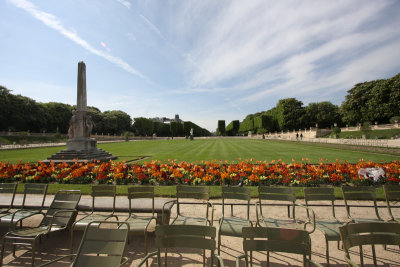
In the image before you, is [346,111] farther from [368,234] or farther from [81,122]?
[368,234]

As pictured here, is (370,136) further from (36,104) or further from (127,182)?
(36,104)

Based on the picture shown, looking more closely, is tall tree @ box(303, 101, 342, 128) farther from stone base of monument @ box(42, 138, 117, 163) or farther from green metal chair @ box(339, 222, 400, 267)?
green metal chair @ box(339, 222, 400, 267)

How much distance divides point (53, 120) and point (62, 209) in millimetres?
67985

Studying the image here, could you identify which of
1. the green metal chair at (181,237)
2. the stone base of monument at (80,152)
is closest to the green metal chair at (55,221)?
the green metal chair at (181,237)

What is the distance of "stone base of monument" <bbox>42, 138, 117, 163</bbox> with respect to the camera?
13.7m

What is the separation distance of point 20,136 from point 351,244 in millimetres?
55125

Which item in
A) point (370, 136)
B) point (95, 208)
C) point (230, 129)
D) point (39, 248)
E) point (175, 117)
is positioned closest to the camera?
point (39, 248)

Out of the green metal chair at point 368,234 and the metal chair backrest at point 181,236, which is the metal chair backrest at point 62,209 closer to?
the metal chair backrest at point 181,236

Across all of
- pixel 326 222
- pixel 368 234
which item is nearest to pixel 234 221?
pixel 326 222

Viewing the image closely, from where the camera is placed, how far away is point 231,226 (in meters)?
3.50

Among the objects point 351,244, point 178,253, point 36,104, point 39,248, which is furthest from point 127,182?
point 36,104

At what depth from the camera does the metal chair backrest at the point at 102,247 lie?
2.24m

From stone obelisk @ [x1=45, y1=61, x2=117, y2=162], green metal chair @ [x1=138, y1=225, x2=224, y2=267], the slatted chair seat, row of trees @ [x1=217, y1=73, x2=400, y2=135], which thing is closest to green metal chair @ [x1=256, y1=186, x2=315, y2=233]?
green metal chair @ [x1=138, y1=225, x2=224, y2=267]

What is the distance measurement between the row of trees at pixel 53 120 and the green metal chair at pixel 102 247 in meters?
59.1
